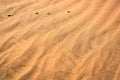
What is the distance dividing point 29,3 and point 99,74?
6.20 feet

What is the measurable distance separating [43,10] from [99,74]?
154cm

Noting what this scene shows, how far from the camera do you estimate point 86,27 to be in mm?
3324

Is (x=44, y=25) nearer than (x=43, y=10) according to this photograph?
Yes

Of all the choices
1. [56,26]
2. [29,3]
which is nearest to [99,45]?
Result: [56,26]

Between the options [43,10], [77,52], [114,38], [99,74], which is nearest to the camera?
[99,74]

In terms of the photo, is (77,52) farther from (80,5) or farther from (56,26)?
(80,5)

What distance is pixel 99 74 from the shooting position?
8.68 feet

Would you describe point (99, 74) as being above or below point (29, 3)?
below

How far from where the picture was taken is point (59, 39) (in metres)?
3.12

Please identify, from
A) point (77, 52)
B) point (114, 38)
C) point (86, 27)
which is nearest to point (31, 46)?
point (77, 52)

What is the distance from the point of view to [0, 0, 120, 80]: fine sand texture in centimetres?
269

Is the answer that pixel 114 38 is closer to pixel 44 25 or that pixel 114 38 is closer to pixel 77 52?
pixel 77 52

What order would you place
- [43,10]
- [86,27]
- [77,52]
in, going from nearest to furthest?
[77,52]
[86,27]
[43,10]

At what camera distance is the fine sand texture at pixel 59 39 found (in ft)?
8.81
